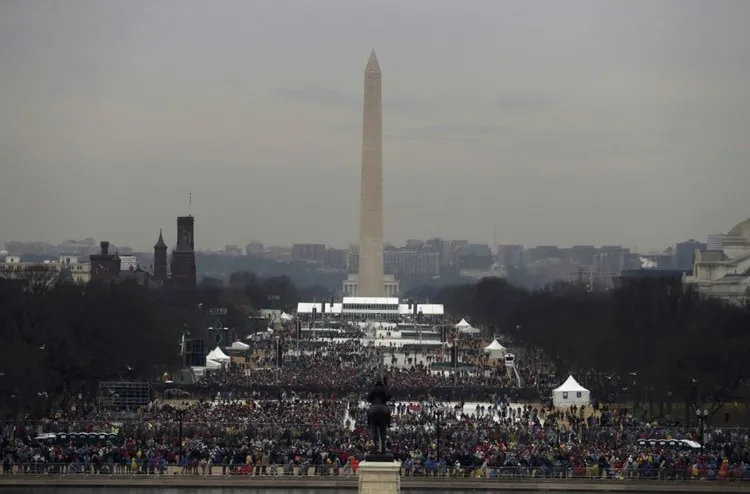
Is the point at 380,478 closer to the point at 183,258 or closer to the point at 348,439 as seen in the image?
the point at 348,439

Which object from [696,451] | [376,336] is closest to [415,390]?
[696,451]

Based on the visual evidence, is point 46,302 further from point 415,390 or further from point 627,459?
point 627,459

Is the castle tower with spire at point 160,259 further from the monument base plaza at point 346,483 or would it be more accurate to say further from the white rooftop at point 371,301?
the monument base plaza at point 346,483

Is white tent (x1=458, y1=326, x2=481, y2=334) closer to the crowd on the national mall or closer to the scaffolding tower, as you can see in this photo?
the scaffolding tower

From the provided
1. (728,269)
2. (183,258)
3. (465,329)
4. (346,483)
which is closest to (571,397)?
(346,483)

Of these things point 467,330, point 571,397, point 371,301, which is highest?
point 371,301

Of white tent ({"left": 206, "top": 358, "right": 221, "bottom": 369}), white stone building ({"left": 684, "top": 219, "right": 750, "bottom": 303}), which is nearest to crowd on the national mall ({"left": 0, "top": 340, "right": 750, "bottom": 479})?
white tent ({"left": 206, "top": 358, "right": 221, "bottom": 369})
